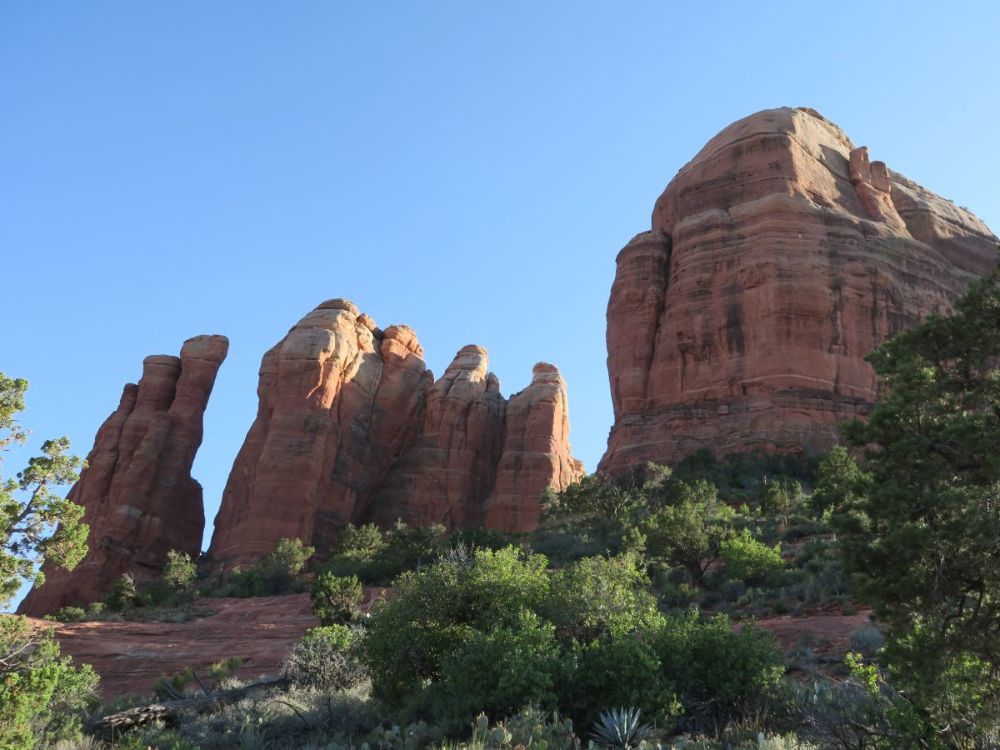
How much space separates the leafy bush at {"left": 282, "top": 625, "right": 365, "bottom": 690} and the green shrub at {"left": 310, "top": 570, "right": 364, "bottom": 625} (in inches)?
291

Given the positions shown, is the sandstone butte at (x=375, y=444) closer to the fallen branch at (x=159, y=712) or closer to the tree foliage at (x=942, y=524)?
the fallen branch at (x=159, y=712)

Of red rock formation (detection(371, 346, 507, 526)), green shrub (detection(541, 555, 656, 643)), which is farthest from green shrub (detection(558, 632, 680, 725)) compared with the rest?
red rock formation (detection(371, 346, 507, 526))

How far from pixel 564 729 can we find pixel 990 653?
525 centimetres

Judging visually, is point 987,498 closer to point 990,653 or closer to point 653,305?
point 990,653

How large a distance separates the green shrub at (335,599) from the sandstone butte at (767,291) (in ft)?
92.1

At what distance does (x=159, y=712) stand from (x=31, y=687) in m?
3.93

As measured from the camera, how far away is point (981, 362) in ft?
33.2

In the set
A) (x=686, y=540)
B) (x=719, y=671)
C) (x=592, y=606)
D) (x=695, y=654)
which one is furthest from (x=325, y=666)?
(x=686, y=540)

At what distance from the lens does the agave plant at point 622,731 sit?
35.7 ft

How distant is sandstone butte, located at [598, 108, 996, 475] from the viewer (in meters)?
51.8

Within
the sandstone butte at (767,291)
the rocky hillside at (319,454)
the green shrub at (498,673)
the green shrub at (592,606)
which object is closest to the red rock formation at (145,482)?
the rocky hillside at (319,454)

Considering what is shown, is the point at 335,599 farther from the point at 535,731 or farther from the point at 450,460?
the point at 450,460

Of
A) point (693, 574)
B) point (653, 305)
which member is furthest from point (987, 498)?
point (653, 305)

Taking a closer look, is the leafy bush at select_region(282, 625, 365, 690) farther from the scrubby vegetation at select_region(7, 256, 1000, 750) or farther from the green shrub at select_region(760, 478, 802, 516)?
the green shrub at select_region(760, 478, 802, 516)
